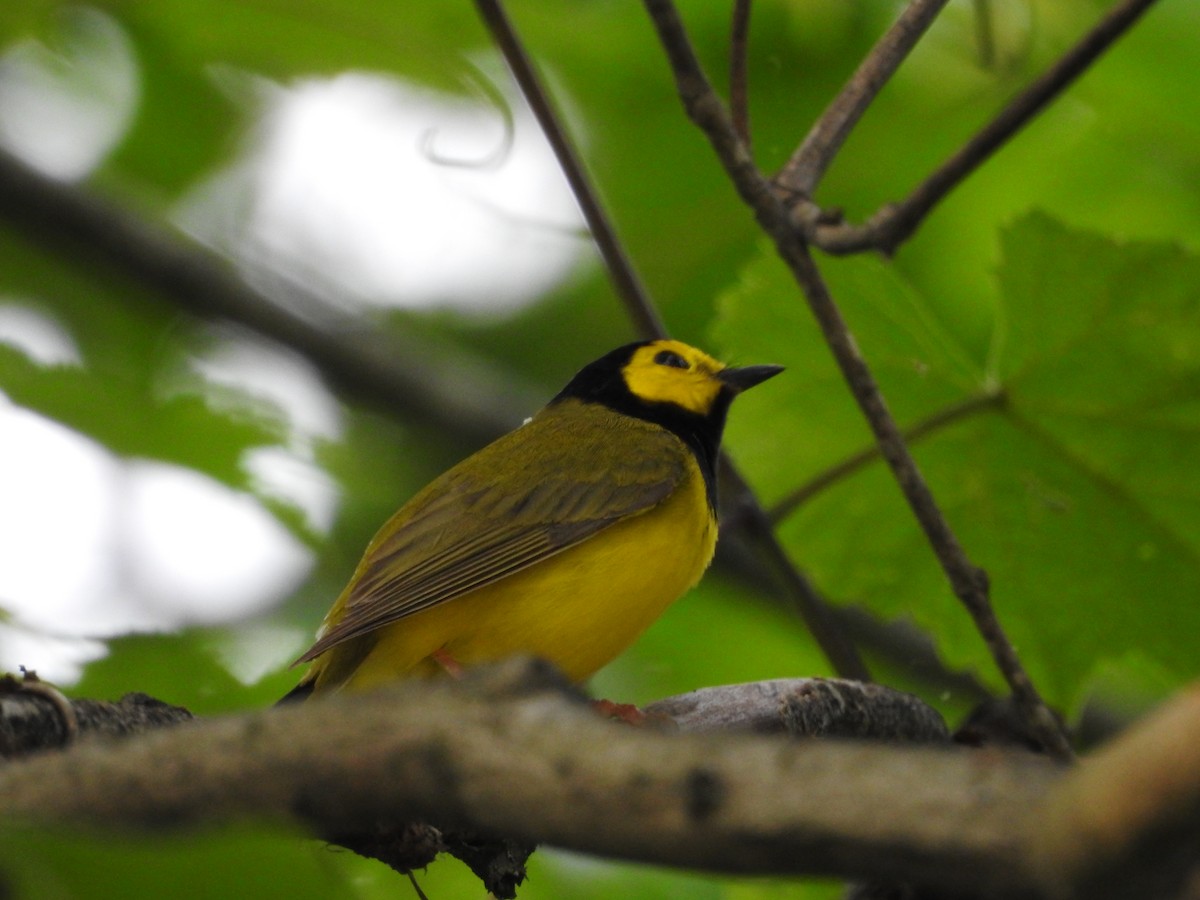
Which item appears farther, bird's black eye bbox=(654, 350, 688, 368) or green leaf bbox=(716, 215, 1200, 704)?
bird's black eye bbox=(654, 350, 688, 368)

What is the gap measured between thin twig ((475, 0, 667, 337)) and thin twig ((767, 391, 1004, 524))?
1.95 feet

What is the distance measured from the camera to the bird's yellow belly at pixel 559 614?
3.74m

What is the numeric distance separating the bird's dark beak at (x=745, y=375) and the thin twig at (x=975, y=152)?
1230mm

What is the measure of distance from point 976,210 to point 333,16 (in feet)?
9.35

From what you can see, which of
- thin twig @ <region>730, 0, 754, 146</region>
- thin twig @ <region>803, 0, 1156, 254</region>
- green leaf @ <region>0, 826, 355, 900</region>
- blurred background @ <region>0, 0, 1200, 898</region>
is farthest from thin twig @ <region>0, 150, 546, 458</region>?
green leaf @ <region>0, 826, 355, 900</region>

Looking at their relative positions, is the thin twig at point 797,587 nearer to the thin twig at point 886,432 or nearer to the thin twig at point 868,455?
the thin twig at point 868,455

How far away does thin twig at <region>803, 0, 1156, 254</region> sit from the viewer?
3125mm

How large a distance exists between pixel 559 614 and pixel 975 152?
5.10 ft

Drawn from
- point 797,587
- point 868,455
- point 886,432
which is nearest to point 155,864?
point 886,432

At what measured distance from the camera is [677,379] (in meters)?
5.05

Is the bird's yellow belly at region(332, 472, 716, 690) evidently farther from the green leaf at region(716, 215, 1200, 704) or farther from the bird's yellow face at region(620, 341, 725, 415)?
the bird's yellow face at region(620, 341, 725, 415)

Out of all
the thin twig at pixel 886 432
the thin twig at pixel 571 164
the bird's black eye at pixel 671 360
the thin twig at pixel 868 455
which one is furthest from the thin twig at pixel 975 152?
the bird's black eye at pixel 671 360

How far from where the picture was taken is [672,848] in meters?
1.06

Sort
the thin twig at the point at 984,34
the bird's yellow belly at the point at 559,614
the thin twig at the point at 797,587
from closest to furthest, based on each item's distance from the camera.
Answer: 1. the bird's yellow belly at the point at 559,614
2. the thin twig at the point at 797,587
3. the thin twig at the point at 984,34
